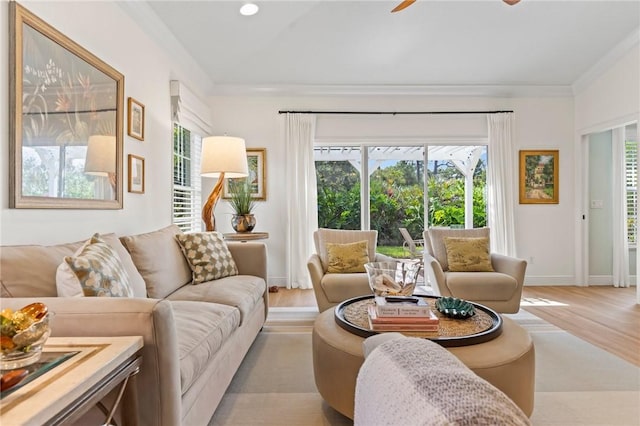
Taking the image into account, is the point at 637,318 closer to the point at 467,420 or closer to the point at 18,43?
the point at 467,420

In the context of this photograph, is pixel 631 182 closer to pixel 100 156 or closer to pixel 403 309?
pixel 403 309

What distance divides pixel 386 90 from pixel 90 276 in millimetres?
4219

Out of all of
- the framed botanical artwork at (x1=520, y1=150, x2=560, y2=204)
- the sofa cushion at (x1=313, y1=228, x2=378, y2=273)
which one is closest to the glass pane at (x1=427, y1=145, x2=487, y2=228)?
the framed botanical artwork at (x1=520, y1=150, x2=560, y2=204)

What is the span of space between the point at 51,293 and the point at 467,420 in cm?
170

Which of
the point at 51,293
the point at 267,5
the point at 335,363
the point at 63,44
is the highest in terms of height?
the point at 267,5

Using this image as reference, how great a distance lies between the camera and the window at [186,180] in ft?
12.8

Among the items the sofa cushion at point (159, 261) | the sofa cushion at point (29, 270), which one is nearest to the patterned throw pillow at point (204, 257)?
the sofa cushion at point (159, 261)

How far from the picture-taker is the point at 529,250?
4.92 meters

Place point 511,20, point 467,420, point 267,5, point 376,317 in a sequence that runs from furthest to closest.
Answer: point 511,20 → point 267,5 → point 376,317 → point 467,420

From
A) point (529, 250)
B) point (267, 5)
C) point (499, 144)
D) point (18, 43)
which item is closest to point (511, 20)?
point (499, 144)

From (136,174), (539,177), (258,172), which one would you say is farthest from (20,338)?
(539,177)

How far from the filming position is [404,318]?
1.83 m

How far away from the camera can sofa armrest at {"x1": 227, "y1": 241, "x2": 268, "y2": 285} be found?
314cm

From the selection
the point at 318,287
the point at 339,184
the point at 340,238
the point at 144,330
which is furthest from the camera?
the point at 339,184
